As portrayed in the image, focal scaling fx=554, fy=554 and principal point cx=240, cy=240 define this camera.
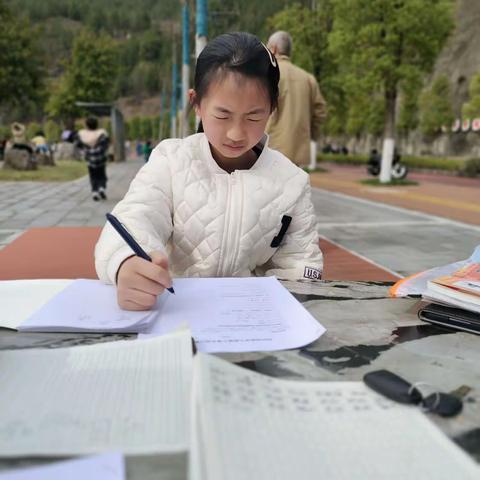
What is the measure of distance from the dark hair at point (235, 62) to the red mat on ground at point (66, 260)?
217cm

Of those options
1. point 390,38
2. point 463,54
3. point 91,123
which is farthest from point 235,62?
point 463,54

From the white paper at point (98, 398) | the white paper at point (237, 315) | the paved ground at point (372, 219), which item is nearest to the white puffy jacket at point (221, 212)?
the white paper at point (237, 315)

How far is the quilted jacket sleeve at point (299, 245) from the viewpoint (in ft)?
4.71

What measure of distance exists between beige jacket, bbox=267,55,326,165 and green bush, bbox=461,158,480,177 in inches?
569

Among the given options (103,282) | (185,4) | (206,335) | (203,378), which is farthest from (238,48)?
(185,4)

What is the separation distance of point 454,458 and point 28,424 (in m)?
0.40

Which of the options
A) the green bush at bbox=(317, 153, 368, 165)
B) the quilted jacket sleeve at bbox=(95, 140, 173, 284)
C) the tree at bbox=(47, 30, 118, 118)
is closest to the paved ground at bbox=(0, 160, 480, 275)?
the quilted jacket sleeve at bbox=(95, 140, 173, 284)

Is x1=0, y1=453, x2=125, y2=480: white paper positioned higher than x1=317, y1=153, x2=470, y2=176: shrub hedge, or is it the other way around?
x1=0, y1=453, x2=125, y2=480: white paper

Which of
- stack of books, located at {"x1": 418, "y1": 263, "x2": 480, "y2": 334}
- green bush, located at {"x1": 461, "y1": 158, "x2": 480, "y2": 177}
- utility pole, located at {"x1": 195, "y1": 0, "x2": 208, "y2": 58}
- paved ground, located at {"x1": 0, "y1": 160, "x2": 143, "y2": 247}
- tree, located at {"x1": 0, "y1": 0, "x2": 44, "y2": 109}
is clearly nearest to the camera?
stack of books, located at {"x1": 418, "y1": 263, "x2": 480, "y2": 334}

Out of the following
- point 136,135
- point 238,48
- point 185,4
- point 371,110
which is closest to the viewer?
point 238,48

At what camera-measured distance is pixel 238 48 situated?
1229 millimetres

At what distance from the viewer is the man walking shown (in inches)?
164

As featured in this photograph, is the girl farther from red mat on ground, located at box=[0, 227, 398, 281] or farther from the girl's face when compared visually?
red mat on ground, located at box=[0, 227, 398, 281]

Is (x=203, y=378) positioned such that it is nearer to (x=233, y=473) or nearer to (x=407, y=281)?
(x=233, y=473)
